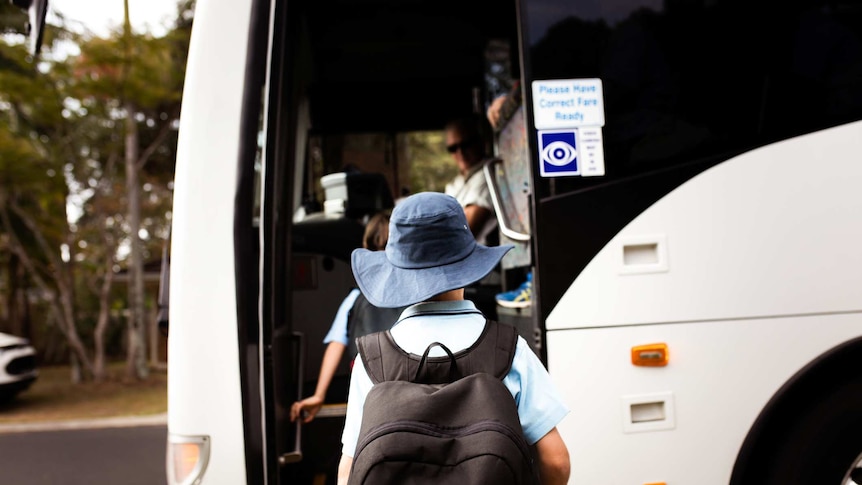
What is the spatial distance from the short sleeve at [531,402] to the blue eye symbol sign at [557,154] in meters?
1.03

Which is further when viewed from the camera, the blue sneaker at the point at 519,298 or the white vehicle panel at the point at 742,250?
the blue sneaker at the point at 519,298

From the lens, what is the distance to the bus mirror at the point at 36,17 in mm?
2340

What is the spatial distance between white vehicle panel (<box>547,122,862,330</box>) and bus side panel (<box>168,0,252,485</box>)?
114 cm

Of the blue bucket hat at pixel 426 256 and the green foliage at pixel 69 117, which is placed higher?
the green foliage at pixel 69 117

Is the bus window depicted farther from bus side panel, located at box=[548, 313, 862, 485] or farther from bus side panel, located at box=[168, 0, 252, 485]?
bus side panel, located at box=[168, 0, 252, 485]

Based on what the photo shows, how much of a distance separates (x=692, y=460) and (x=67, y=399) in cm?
1082

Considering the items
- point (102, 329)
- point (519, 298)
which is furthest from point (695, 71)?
point (102, 329)

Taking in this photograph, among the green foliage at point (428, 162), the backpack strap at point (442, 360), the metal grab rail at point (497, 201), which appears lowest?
the backpack strap at point (442, 360)

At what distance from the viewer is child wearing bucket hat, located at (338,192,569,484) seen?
4.99ft

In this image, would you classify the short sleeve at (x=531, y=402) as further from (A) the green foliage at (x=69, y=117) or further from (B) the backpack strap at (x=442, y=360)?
(A) the green foliage at (x=69, y=117)

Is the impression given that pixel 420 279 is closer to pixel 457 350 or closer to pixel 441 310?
pixel 441 310

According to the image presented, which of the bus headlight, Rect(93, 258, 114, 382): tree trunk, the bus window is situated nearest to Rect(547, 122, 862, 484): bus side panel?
the bus window

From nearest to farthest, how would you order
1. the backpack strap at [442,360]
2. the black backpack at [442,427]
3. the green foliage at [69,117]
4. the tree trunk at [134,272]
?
the black backpack at [442,427] → the backpack strap at [442,360] → the green foliage at [69,117] → the tree trunk at [134,272]

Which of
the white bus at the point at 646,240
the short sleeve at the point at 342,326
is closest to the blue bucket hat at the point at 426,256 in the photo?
the white bus at the point at 646,240
